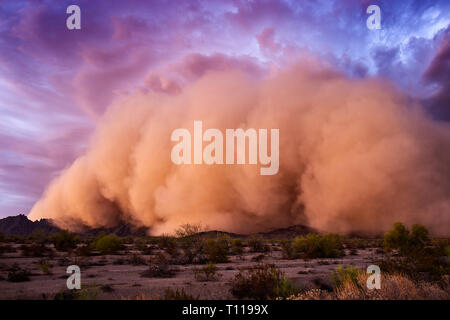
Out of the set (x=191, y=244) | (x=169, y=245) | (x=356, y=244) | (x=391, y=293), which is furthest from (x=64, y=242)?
(x=356, y=244)

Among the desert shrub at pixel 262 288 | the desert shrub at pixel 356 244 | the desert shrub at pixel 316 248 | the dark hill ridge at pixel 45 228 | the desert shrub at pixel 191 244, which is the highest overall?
the desert shrub at pixel 262 288

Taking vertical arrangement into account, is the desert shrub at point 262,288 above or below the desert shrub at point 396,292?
below

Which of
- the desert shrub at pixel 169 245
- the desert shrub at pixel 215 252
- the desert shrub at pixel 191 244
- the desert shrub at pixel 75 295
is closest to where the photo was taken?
the desert shrub at pixel 75 295

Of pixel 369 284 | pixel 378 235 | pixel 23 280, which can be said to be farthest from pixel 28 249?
pixel 378 235

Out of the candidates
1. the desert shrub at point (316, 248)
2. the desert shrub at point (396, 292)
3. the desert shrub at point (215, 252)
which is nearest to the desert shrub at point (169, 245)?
the desert shrub at point (215, 252)

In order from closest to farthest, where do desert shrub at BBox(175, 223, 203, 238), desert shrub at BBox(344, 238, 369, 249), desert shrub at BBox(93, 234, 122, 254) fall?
desert shrub at BBox(175, 223, 203, 238) < desert shrub at BBox(93, 234, 122, 254) < desert shrub at BBox(344, 238, 369, 249)

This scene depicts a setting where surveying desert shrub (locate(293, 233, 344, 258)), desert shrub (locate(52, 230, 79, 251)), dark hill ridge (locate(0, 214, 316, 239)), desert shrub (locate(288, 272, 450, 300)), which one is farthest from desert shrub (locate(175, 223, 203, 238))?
dark hill ridge (locate(0, 214, 316, 239))

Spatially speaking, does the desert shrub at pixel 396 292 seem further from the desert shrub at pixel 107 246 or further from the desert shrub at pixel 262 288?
the desert shrub at pixel 107 246

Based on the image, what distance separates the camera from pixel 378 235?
8656 cm

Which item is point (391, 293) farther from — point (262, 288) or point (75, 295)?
point (75, 295)

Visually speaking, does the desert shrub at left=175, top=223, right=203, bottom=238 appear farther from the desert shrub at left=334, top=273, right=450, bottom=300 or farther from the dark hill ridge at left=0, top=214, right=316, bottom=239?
the dark hill ridge at left=0, top=214, right=316, bottom=239

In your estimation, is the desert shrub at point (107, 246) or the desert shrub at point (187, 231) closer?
the desert shrub at point (187, 231)

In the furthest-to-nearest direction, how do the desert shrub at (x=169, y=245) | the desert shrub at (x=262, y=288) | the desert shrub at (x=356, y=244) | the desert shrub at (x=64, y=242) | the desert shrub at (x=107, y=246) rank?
the desert shrub at (x=356, y=244)
the desert shrub at (x=64, y=242)
the desert shrub at (x=107, y=246)
the desert shrub at (x=169, y=245)
the desert shrub at (x=262, y=288)
